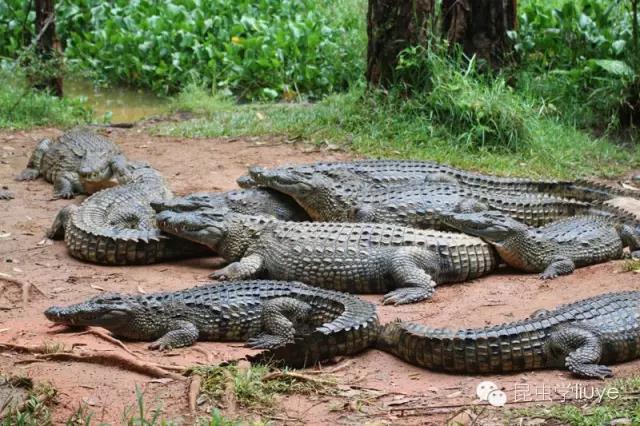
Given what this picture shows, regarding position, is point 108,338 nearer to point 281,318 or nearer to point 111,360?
point 111,360

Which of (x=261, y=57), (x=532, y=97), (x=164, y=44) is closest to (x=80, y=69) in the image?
(x=164, y=44)

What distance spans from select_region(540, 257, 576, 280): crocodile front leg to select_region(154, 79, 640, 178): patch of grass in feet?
9.31

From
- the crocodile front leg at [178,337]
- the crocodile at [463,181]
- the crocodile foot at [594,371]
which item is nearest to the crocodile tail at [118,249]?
the crocodile at [463,181]

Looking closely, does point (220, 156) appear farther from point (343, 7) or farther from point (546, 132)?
point (343, 7)

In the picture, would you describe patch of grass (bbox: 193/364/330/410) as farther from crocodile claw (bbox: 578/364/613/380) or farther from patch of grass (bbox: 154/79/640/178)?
patch of grass (bbox: 154/79/640/178)

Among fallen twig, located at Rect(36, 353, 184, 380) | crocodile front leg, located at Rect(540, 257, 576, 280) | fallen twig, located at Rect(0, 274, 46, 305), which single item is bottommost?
fallen twig, located at Rect(0, 274, 46, 305)

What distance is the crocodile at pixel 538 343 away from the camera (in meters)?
5.36

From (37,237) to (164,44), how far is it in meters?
7.86

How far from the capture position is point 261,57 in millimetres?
14523

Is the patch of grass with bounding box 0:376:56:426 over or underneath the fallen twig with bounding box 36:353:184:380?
over

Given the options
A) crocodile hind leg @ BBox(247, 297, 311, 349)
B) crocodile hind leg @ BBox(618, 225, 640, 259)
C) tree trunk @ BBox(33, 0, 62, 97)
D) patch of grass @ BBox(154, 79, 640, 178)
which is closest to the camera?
crocodile hind leg @ BBox(247, 297, 311, 349)

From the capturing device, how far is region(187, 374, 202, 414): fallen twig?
15.9ft

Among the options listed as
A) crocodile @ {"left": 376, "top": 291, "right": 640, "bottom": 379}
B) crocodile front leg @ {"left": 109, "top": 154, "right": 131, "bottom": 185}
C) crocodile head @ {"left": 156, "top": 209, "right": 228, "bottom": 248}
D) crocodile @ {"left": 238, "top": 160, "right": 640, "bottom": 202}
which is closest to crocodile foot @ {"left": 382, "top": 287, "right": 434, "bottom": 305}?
crocodile @ {"left": 376, "top": 291, "right": 640, "bottom": 379}

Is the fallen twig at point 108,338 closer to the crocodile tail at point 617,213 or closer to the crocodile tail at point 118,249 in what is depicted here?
the crocodile tail at point 118,249
